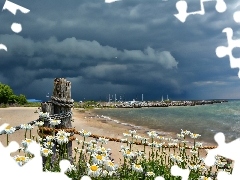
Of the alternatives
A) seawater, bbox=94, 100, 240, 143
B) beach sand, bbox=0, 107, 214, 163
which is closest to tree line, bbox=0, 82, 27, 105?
seawater, bbox=94, 100, 240, 143

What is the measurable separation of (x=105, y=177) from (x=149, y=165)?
208cm

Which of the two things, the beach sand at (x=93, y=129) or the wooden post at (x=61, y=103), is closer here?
the wooden post at (x=61, y=103)

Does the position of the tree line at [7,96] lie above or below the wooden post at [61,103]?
above

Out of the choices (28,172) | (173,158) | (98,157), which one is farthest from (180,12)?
(28,172)

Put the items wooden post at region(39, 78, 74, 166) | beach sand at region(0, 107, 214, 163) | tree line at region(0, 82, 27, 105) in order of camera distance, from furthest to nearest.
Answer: tree line at region(0, 82, 27, 105), beach sand at region(0, 107, 214, 163), wooden post at region(39, 78, 74, 166)

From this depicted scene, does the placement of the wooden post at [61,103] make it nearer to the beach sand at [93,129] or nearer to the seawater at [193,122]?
the beach sand at [93,129]

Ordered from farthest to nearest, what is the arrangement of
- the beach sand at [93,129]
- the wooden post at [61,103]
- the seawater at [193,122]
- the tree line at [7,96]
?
the tree line at [7,96] < the seawater at [193,122] < the beach sand at [93,129] < the wooden post at [61,103]

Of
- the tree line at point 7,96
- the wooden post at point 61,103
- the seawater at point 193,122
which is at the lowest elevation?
the seawater at point 193,122

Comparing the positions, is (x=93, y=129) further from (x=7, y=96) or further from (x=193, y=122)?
(x=7, y=96)

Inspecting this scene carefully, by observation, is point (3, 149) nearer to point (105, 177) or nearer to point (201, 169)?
point (105, 177)

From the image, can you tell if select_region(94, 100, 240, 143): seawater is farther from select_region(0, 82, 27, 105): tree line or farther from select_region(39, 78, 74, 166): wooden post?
select_region(39, 78, 74, 166): wooden post

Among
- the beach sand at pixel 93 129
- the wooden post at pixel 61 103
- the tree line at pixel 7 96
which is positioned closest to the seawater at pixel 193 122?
the beach sand at pixel 93 129

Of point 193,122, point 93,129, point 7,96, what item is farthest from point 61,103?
point 7,96

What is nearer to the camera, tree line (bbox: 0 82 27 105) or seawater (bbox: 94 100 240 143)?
seawater (bbox: 94 100 240 143)
